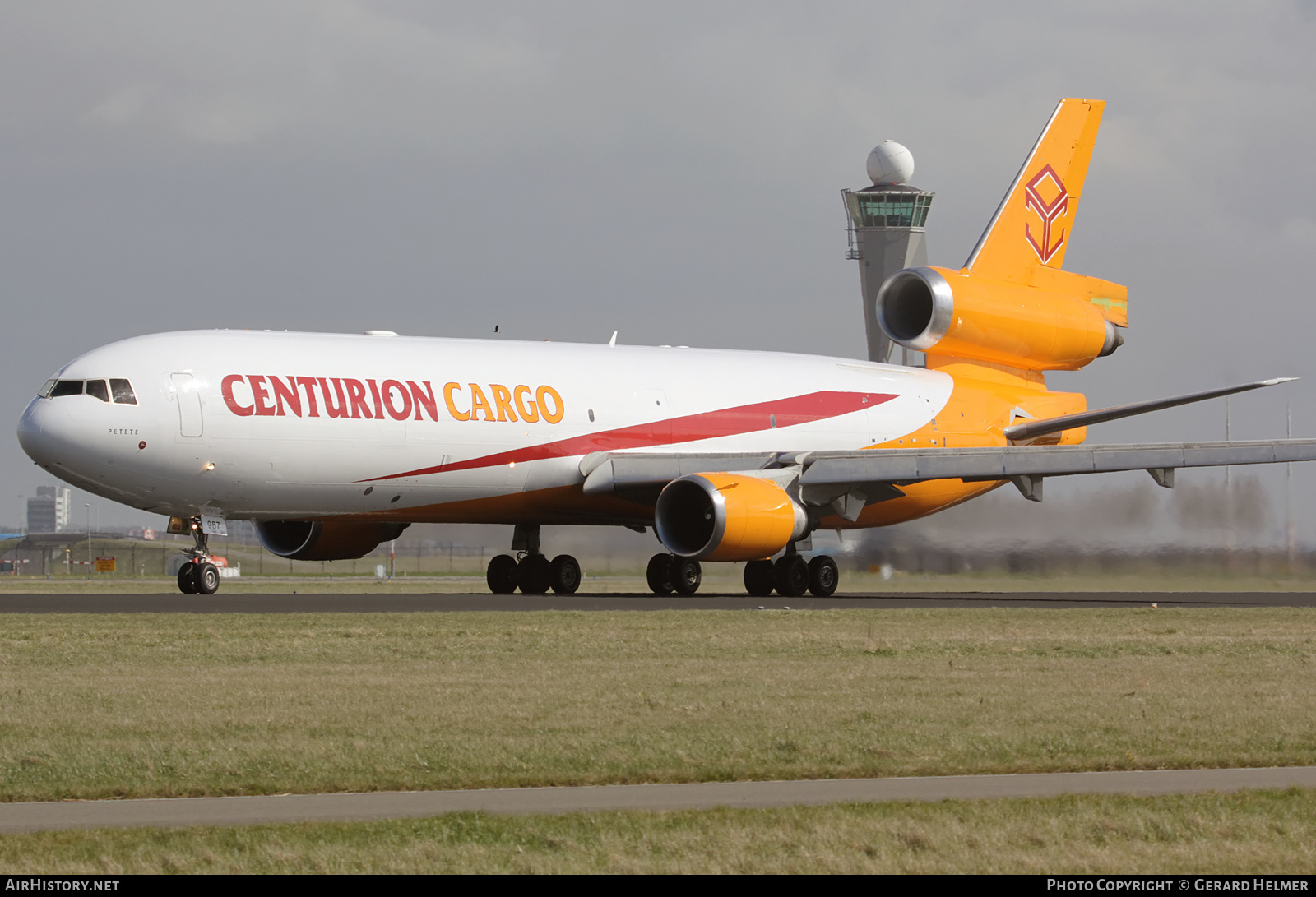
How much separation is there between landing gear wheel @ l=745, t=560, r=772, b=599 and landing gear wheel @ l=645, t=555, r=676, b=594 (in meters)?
1.74

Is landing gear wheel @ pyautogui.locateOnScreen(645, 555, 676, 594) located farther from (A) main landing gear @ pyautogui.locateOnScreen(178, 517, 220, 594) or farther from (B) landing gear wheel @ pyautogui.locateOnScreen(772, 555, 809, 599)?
(A) main landing gear @ pyautogui.locateOnScreen(178, 517, 220, 594)

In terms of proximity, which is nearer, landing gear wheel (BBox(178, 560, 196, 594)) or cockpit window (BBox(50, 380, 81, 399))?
cockpit window (BBox(50, 380, 81, 399))

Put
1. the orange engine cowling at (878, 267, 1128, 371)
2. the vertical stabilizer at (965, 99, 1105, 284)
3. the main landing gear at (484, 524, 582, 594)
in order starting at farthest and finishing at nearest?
the vertical stabilizer at (965, 99, 1105, 284), the orange engine cowling at (878, 267, 1128, 371), the main landing gear at (484, 524, 582, 594)

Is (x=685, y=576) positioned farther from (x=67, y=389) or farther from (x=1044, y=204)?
(x=1044, y=204)

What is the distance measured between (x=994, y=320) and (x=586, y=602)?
13137 mm

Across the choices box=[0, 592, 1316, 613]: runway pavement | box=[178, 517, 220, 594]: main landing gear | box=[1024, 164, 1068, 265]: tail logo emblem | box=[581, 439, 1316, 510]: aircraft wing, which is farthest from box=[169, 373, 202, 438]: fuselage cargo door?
box=[1024, 164, 1068, 265]: tail logo emblem

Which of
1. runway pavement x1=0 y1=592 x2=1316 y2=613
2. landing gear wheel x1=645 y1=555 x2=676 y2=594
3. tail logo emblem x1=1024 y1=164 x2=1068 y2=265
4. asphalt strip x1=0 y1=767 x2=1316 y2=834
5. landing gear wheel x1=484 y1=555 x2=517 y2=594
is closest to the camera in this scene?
asphalt strip x1=0 y1=767 x2=1316 y2=834

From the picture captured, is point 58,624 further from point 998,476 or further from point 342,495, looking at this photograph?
point 998,476

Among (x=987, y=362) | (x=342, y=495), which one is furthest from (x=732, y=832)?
(x=987, y=362)

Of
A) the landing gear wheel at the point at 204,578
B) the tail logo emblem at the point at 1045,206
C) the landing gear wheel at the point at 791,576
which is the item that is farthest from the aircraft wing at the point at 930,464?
the tail logo emblem at the point at 1045,206

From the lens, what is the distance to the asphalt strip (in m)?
8.62

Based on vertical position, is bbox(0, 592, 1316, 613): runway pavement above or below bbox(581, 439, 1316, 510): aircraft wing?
below

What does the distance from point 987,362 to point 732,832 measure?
101 feet

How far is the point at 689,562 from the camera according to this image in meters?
31.4
